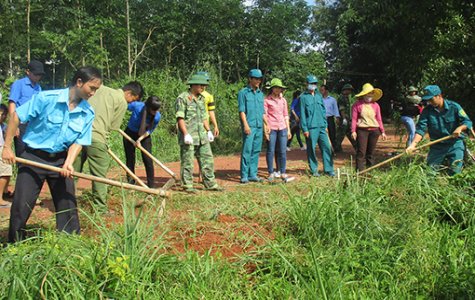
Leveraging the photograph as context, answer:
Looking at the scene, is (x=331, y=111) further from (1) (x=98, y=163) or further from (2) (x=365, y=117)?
(1) (x=98, y=163)

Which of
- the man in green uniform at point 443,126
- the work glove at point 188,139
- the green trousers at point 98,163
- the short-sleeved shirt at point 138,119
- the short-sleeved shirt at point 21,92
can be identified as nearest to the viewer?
the green trousers at point 98,163

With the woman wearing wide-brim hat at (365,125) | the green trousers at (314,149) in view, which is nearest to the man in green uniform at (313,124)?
the green trousers at (314,149)

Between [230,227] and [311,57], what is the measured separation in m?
24.5

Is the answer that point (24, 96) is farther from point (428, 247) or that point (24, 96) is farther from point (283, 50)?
point (283, 50)

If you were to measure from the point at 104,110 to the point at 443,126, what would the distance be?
403 centimetres

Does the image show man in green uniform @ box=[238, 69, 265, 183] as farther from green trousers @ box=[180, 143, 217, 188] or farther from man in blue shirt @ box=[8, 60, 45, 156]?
man in blue shirt @ box=[8, 60, 45, 156]

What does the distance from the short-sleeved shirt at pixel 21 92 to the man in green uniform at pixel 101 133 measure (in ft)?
3.94

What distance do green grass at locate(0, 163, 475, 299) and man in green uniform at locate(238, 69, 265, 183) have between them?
233cm

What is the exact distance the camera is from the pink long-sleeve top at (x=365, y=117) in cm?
758

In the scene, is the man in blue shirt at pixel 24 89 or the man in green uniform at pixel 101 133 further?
the man in blue shirt at pixel 24 89

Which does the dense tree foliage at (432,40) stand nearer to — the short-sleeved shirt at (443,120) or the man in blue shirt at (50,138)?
the short-sleeved shirt at (443,120)

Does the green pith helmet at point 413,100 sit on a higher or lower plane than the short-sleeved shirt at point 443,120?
higher

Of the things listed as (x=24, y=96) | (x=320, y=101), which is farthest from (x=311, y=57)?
(x=24, y=96)

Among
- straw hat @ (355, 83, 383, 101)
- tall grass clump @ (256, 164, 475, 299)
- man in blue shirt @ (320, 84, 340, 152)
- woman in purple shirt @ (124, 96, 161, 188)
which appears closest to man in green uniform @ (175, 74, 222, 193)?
Answer: woman in purple shirt @ (124, 96, 161, 188)
